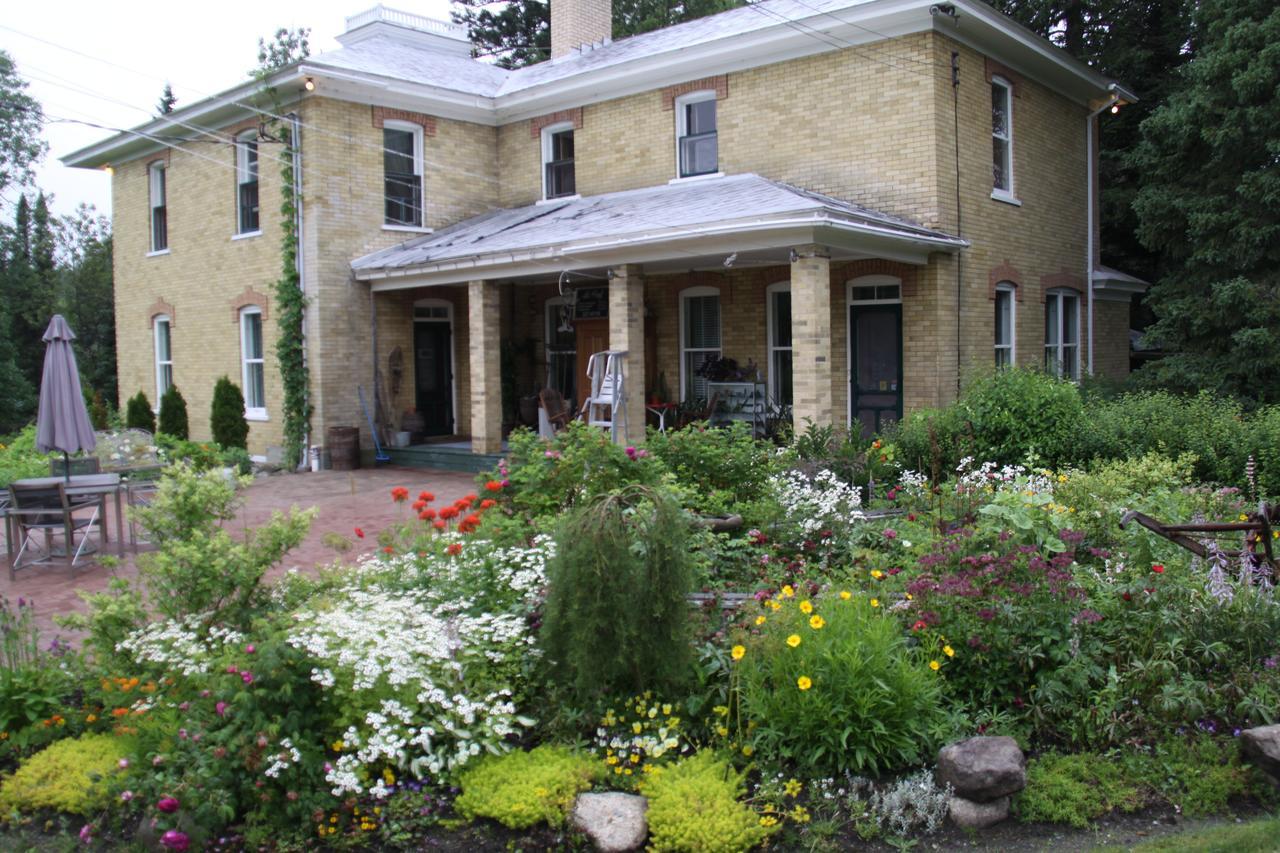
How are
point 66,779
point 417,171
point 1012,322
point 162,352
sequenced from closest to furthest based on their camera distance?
point 66,779 → point 1012,322 → point 417,171 → point 162,352

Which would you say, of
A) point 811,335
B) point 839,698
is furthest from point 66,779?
point 811,335

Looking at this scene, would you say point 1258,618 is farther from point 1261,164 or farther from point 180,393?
point 180,393

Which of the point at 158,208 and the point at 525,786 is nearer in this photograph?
the point at 525,786

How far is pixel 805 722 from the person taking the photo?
4.51 m

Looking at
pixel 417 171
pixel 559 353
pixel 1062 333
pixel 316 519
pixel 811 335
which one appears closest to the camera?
pixel 316 519

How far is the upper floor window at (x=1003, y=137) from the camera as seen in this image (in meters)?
15.3

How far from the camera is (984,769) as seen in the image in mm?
4203

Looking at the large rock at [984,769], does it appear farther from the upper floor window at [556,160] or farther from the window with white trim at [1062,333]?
the upper floor window at [556,160]

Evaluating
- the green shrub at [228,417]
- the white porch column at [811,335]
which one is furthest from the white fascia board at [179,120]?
the white porch column at [811,335]

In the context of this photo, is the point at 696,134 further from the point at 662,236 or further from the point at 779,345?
the point at 662,236

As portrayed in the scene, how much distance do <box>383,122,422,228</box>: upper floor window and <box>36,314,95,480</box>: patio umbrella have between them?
887 cm

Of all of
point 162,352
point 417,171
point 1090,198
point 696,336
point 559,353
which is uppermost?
point 417,171

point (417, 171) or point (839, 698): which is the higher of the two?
point (417, 171)

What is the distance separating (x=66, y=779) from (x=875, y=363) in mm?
11918
